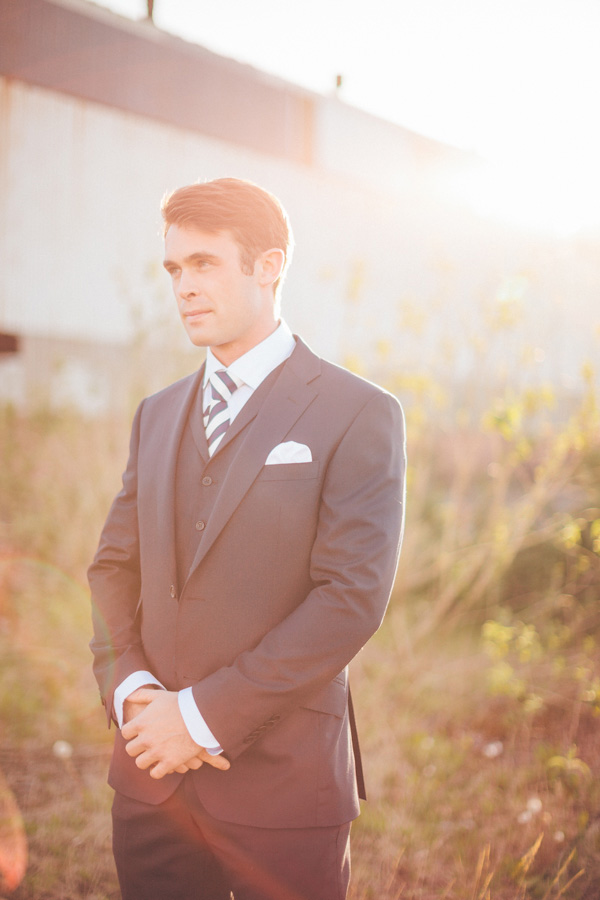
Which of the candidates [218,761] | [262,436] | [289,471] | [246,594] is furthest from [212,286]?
[218,761]

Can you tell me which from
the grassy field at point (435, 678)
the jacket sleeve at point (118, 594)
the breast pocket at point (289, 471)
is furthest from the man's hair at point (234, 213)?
the grassy field at point (435, 678)

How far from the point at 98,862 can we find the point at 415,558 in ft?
9.84

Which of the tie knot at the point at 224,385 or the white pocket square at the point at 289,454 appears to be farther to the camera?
the tie knot at the point at 224,385

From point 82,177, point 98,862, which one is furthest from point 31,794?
point 82,177

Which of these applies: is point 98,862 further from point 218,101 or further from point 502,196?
point 502,196

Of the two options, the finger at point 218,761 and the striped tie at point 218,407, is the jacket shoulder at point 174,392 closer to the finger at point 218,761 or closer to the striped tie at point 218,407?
the striped tie at point 218,407

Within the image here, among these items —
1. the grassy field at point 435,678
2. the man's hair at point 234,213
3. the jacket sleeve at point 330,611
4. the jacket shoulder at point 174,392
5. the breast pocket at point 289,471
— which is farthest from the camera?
the grassy field at point 435,678

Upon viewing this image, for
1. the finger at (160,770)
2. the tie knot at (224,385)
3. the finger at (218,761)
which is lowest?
the finger at (160,770)

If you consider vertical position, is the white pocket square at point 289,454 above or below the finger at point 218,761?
above

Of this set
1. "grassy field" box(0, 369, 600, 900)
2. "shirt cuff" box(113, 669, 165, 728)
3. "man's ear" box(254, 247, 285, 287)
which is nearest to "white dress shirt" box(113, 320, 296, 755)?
"shirt cuff" box(113, 669, 165, 728)

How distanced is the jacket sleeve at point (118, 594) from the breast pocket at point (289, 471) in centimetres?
55

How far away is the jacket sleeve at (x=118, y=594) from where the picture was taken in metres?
1.75

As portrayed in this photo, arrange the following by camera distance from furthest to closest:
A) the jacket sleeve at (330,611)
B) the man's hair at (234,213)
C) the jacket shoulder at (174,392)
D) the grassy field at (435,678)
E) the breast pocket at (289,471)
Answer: the grassy field at (435,678) < the jacket shoulder at (174,392) < the man's hair at (234,213) < the breast pocket at (289,471) < the jacket sleeve at (330,611)

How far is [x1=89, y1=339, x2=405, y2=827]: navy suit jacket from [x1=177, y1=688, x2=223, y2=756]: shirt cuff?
23mm
